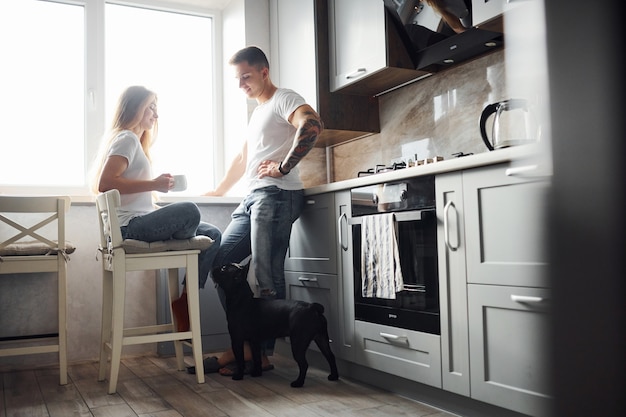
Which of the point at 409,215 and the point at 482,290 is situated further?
the point at 409,215

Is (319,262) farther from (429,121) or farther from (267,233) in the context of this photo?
(429,121)

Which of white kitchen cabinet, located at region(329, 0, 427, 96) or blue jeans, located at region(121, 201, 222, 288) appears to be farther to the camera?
white kitchen cabinet, located at region(329, 0, 427, 96)

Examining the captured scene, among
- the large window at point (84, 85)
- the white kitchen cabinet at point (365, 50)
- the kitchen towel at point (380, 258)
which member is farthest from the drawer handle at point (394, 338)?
the large window at point (84, 85)

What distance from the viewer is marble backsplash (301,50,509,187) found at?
2693 millimetres

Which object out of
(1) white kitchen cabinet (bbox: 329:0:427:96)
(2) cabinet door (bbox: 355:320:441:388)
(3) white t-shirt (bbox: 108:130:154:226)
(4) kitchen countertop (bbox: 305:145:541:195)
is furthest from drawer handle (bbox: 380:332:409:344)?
(1) white kitchen cabinet (bbox: 329:0:427:96)

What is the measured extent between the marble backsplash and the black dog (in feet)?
3.31

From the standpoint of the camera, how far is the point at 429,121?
3016mm

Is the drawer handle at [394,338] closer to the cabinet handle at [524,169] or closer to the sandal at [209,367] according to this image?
the sandal at [209,367]

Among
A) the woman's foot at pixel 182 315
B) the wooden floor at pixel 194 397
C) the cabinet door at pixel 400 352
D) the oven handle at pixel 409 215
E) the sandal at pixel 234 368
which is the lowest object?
the wooden floor at pixel 194 397

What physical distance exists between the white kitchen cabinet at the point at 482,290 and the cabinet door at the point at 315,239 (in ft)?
2.36

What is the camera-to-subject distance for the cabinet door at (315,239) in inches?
107

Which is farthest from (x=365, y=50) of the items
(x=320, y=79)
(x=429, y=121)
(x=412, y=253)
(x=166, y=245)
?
(x=166, y=245)

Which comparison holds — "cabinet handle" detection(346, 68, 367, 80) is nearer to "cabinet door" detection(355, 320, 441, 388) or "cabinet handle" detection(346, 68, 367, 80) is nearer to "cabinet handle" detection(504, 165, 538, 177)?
"cabinet door" detection(355, 320, 441, 388)

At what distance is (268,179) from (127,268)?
2.35 feet
